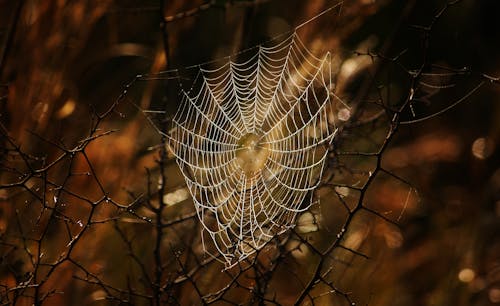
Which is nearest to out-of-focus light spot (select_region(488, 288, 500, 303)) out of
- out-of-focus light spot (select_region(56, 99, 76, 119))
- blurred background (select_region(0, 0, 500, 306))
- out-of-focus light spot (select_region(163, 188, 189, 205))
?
blurred background (select_region(0, 0, 500, 306))

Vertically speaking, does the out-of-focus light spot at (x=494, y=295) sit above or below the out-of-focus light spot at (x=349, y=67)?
below

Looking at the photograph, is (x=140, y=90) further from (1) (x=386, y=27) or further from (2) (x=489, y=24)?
(2) (x=489, y=24)

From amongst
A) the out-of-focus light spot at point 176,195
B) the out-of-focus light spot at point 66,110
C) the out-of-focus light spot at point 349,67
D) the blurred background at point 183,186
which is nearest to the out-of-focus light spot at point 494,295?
the blurred background at point 183,186

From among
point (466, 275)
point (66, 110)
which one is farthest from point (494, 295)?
Result: point (66, 110)

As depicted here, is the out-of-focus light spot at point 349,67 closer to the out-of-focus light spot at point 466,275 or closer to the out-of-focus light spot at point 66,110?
the out-of-focus light spot at point 466,275

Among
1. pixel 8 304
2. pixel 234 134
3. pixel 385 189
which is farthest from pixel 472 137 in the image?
pixel 8 304

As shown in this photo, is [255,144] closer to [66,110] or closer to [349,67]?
[349,67]

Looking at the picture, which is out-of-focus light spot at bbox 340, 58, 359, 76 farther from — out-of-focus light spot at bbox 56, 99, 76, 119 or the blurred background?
out-of-focus light spot at bbox 56, 99, 76, 119
